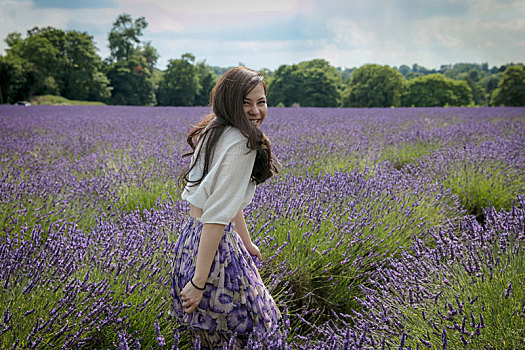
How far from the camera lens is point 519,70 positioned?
4056cm

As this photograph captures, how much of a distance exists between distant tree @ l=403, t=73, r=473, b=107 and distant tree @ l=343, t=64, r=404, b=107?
2.12 metres

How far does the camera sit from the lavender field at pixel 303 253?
4.20ft

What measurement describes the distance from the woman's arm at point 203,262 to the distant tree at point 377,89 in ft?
124

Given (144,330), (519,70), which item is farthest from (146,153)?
(519,70)

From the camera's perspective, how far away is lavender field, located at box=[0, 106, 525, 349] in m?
1.28

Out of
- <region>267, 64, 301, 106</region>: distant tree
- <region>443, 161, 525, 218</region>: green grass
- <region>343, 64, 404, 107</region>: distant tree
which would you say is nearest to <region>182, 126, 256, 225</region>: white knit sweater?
<region>443, 161, 525, 218</region>: green grass

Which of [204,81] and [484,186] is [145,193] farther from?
[204,81]

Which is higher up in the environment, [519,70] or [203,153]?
[519,70]

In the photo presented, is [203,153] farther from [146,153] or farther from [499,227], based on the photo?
[146,153]

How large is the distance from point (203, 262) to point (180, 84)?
40.3 meters

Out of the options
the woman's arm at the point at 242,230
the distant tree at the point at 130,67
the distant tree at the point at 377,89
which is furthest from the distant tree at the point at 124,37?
the woman's arm at the point at 242,230

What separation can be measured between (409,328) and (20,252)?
164 cm

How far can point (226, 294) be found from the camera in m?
1.22

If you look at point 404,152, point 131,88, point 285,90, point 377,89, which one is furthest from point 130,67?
point 404,152
